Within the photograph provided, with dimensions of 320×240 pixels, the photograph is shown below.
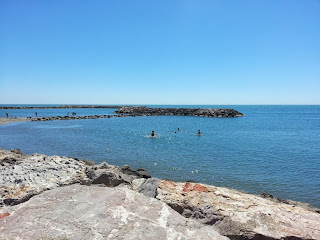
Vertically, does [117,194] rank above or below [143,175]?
above

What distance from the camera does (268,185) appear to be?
49.4 ft

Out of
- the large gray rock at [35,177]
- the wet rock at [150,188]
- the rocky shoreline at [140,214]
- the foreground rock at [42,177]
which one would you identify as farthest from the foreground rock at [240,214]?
the large gray rock at [35,177]

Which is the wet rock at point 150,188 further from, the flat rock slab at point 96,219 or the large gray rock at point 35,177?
the large gray rock at point 35,177

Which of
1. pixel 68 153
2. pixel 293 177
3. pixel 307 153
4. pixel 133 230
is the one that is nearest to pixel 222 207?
pixel 133 230


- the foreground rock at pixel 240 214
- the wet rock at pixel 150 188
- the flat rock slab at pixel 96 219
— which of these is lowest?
the foreground rock at pixel 240 214

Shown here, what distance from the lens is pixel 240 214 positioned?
5902mm

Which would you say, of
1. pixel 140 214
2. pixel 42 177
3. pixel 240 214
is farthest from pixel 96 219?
pixel 42 177

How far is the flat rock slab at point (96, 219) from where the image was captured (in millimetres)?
4344

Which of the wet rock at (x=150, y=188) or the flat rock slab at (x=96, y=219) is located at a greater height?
the flat rock slab at (x=96, y=219)

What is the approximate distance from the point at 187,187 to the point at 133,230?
3.16 metres

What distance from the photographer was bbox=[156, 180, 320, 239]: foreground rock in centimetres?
538

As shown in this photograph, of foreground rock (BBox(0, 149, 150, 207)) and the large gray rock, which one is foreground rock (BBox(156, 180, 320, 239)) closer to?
foreground rock (BBox(0, 149, 150, 207))

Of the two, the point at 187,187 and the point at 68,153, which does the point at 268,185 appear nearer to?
the point at 187,187

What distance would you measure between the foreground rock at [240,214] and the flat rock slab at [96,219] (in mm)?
555
